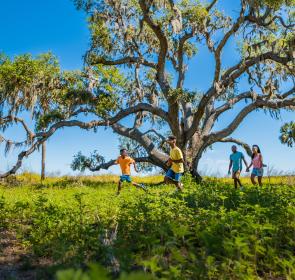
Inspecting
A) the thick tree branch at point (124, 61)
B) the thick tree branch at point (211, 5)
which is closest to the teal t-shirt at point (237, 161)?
the thick tree branch at point (124, 61)

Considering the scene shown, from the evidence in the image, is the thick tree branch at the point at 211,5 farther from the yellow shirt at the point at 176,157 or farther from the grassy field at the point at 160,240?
the grassy field at the point at 160,240

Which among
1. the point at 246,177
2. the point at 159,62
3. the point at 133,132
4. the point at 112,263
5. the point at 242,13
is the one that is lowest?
the point at 112,263

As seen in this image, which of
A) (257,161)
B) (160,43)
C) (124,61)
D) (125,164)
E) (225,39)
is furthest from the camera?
(124,61)

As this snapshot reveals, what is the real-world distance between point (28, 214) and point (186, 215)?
14.3ft

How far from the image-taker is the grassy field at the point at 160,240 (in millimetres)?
6027

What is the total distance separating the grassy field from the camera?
6.03 meters

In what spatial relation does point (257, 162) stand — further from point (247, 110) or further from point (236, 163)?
point (247, 110)

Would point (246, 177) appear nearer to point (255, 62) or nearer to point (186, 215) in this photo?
point (255, 62)

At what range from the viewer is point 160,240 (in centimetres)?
662

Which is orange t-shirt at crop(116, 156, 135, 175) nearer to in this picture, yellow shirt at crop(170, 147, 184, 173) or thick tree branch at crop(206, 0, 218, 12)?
yellow shirt at crop(170, 147, 184, 173)

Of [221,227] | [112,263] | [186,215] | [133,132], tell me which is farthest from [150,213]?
[133,132]

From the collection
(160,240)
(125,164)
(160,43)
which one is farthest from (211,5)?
(160,240)

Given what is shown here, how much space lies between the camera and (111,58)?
101 ft

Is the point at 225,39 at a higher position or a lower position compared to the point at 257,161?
higher
